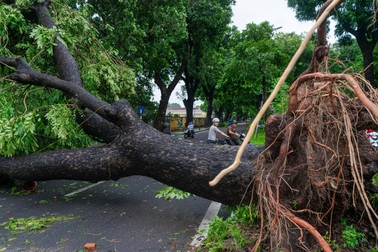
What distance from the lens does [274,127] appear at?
3209 millimetres

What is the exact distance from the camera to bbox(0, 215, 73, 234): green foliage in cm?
454

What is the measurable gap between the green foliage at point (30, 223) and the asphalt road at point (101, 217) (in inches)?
1.2

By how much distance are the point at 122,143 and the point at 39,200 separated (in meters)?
2.42

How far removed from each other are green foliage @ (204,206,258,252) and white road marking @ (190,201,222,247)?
224 millimetres

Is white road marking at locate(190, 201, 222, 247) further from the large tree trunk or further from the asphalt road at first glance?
the large tree trunk

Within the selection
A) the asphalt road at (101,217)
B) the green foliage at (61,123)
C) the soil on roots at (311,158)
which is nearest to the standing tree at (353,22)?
the asphalt road at (101,217)

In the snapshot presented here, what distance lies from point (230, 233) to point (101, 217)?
7.64 ft

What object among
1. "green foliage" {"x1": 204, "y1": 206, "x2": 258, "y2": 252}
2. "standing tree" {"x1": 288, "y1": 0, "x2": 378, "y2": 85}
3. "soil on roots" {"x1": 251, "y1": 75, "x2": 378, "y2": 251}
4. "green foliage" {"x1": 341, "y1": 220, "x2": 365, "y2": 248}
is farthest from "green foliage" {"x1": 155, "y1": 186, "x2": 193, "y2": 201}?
"standing tree" {"x1": 288, "y1": 0, "x2": 378, "y2": 85}

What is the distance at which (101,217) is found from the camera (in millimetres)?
5164

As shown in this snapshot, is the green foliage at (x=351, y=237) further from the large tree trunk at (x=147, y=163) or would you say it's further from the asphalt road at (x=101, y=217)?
the asphalt road at (x=101, y=217)

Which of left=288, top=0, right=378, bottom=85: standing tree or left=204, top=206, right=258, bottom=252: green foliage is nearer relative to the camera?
left=204, top=206, right=258, bottom=252: green foliage

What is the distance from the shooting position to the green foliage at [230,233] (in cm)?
359

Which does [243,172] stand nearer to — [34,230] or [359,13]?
[34,230]

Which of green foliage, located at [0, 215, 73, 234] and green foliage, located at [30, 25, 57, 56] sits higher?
green foliage, located at [30, 25, 57, 56]
